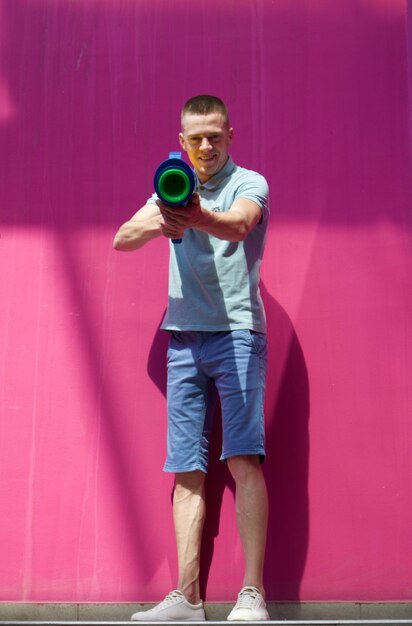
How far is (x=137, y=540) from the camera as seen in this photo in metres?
2.65

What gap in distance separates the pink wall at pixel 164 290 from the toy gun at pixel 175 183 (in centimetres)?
69

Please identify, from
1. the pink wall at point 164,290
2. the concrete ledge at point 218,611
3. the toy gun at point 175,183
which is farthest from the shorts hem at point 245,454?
the toy gun at point 175,183

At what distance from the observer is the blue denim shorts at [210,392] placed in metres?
2.46

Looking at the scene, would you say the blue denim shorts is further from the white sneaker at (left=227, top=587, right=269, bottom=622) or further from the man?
the white sneaker at (left=227, top=587, right=269, bottom=622)

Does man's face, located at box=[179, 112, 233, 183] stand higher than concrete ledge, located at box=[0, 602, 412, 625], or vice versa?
man's face, located at box=[179, 112, 233, 183]

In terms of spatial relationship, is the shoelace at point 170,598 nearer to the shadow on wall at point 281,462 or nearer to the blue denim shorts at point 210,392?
the shadow on wall at point 281,462

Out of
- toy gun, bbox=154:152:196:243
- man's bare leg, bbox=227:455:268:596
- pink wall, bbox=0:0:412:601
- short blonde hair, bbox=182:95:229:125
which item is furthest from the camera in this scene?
pink wall, bbox=0:0:412:601

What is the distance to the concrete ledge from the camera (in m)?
2.56

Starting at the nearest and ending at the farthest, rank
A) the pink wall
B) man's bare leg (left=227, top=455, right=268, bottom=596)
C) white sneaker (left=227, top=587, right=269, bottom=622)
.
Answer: white sneaker (left=227, top=587, right=269, bottom=622)
man's bare leg (left=227, top=455, right=268, bottom=596)
the pink wall

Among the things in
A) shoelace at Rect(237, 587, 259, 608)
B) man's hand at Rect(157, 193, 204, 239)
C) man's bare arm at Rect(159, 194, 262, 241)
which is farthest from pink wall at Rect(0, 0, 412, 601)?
man's hand at Rect(157, 193, 204, 239)

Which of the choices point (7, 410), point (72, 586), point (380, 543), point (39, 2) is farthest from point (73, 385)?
point (39, 2)

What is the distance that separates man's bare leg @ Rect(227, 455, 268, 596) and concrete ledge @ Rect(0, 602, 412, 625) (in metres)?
0.20

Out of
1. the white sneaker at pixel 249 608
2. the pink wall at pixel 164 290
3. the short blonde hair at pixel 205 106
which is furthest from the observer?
A: the pink wall at pixel 164 290

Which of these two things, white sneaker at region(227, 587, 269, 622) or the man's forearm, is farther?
the man's forearm
